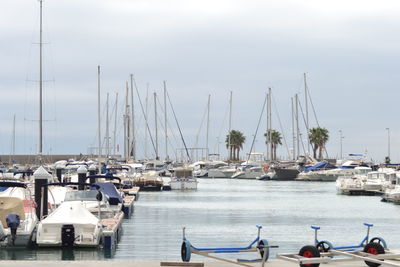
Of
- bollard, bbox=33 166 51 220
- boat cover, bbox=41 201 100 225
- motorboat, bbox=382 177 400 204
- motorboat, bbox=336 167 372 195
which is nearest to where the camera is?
boat cover, bbox=41 201 100 225

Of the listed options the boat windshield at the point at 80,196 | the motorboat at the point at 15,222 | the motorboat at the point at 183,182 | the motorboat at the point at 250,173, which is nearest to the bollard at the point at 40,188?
the motorboat at the point at 15,222

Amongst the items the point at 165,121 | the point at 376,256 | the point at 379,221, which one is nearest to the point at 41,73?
the point at 379,221

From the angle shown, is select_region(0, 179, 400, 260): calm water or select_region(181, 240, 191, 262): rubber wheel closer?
select_region(181, 240, 191, 262): rubber wheel

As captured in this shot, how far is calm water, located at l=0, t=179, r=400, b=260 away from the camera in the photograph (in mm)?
36562

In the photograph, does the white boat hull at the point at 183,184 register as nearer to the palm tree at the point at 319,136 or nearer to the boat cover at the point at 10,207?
the boat cover at the point at 10,207

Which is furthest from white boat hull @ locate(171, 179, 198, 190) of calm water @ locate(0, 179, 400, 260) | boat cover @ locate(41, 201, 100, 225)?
boat cover @ locate(41, 201, 100, 225)

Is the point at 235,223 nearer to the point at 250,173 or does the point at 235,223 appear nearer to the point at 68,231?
the point at 68,231

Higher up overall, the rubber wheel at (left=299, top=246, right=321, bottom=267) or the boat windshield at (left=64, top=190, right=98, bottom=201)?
the boat windshield at (left=64, top=190, right=98, bottom=201)

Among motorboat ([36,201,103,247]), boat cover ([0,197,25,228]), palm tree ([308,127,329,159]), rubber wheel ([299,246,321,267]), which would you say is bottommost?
motorboat ([36,201,103,247])

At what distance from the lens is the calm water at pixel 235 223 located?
120 ft

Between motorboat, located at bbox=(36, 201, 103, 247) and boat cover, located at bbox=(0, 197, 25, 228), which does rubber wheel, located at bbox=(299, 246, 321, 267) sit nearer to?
motorboat, located at bbox=(36, 201, 103, 247)

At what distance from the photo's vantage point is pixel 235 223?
55000mm

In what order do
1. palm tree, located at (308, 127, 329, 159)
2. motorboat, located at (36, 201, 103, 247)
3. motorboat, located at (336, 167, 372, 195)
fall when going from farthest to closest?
palm tree, located at (308, 127, 329, 159)
motorboat, located at (336, 167, 372, 195)
motorboat, located at (36, 201, 103, 247)

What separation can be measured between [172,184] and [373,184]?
75.3 ft
